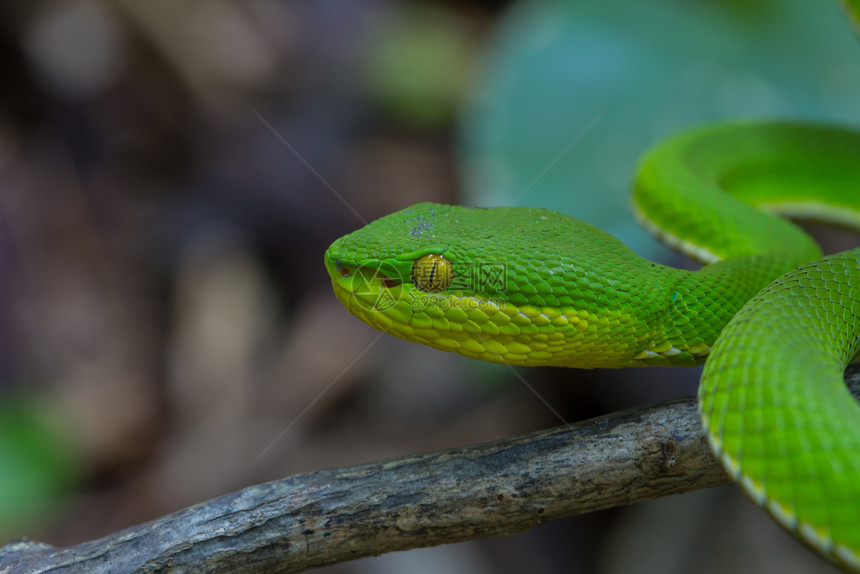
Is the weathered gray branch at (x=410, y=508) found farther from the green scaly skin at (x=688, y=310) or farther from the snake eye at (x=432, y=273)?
the snake eye at (x=432, y=273)

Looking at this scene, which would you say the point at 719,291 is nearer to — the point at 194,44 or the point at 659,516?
the point at 659,516

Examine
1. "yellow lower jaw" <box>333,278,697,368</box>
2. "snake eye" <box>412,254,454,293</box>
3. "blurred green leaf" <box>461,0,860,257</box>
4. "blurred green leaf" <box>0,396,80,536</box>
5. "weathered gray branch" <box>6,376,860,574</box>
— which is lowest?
"blurred green leaf" <box>0,396,80,536</box>

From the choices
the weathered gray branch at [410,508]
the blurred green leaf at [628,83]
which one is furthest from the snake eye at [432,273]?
the blurred green leaf at [628,83]

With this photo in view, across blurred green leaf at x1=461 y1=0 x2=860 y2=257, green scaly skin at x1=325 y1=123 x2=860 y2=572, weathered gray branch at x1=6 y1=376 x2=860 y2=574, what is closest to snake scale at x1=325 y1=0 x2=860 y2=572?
green scaly skin at x1=325 y1=123 x2=860 y2=572

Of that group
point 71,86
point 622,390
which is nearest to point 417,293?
point 622,390

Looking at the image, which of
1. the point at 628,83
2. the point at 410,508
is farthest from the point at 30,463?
the point at 628,83

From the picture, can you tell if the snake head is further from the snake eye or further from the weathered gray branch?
the weathered gray branch
